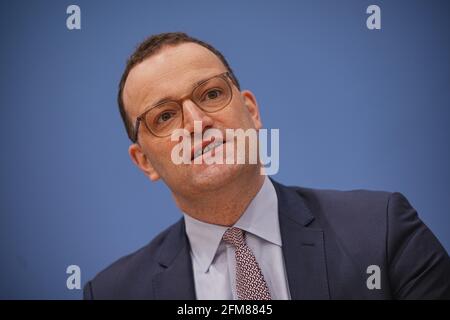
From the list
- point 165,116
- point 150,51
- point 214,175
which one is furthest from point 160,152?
point 150,51

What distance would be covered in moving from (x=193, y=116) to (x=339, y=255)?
0.65 m

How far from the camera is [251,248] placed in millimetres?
1569

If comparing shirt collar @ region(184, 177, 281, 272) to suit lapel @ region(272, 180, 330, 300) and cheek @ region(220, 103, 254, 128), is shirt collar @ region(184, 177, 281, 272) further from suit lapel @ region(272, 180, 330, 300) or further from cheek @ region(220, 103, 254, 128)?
cheek @ region(220, 103, 254, 128)

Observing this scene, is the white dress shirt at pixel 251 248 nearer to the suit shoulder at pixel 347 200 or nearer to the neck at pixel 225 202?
the neck at pixel 225 202

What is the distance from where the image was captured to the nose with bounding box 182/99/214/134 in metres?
1.47

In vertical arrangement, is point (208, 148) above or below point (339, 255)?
above

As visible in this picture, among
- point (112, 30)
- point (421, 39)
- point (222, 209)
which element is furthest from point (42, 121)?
point (421, 39)

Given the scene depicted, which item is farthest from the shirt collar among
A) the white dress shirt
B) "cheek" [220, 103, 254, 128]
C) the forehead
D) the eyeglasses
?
the forehead

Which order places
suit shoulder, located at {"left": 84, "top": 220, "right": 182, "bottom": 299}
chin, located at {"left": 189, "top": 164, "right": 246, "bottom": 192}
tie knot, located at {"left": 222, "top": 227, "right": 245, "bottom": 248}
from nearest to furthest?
chin, located at {"left": 189, "top": 164, "right": 246, "bottom": 192} < tie knot, located at {"left": 222, "top": 227, "right": 245, "bottom": 248} < suit shoulder, located at {"left": 84, "top": 220, "right": 182, "bottom": 299}

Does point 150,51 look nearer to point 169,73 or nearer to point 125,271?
point 169,73

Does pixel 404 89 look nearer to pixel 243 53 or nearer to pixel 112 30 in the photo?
pixel 243 53

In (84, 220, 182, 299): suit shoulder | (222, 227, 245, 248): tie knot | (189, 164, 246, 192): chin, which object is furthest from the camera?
(84, 220, 182, 299): suit shoulder

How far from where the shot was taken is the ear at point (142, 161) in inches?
66.7

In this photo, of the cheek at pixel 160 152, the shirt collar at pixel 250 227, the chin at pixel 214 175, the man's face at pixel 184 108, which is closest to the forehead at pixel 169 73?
the man's face at pixel 184 108
